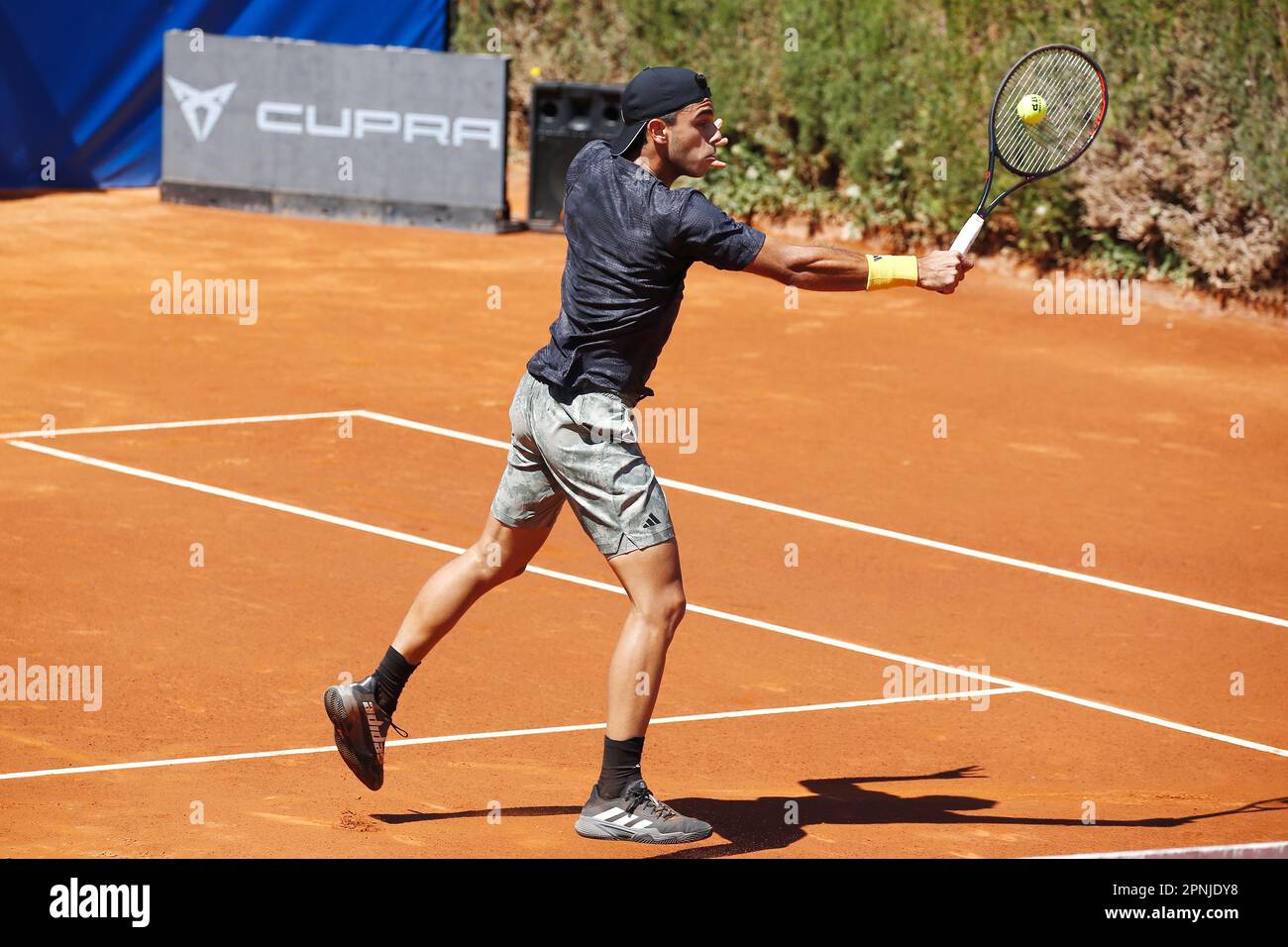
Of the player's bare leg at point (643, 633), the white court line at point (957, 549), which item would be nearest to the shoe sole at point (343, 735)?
the player's bare leg at point (643, 633)

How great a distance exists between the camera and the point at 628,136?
17.8 ft

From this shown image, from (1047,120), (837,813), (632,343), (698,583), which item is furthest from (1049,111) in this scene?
(837,813)

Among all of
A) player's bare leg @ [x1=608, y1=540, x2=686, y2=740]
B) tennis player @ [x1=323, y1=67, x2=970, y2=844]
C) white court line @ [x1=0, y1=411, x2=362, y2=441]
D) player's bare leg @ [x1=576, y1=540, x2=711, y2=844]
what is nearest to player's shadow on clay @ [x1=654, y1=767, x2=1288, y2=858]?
player's bare leg @ [x1=576, y1=540, x2=711, y2=844]

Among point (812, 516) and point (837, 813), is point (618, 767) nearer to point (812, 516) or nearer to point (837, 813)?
point (837, 813)

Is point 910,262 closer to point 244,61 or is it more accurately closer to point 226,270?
point 226,270

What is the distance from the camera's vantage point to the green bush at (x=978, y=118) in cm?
1565

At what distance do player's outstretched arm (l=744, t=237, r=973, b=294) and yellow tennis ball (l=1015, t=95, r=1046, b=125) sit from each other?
149cm

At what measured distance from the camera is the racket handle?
18.2ft

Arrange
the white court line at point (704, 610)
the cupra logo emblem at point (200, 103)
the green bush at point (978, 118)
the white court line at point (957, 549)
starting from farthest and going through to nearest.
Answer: the cupra logo emblem at point (200, 103) → the green bush at point (978, 118) → the white court line at point (957, 549) → the white court line at point (704, 610)

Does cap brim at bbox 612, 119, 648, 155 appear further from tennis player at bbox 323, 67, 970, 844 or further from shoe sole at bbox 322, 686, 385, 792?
shoe sole at bbox 322, 686, 385, 792

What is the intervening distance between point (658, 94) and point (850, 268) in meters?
0.77

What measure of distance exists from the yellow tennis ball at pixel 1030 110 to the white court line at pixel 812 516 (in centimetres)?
290

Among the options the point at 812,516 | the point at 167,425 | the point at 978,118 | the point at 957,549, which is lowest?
the point at 957,549

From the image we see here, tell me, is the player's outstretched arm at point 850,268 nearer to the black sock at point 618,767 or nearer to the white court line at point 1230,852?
the black sock at point 618,767
